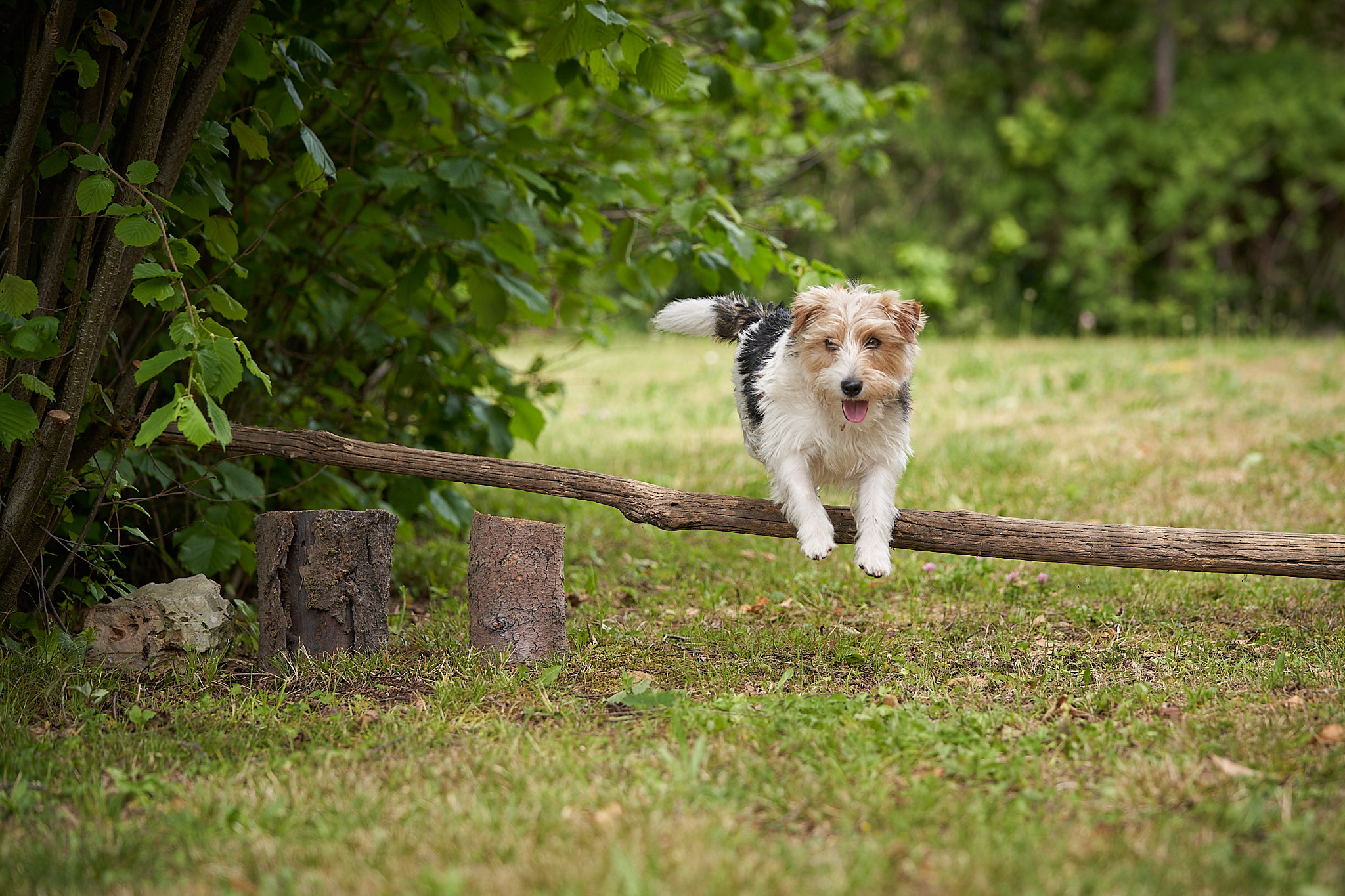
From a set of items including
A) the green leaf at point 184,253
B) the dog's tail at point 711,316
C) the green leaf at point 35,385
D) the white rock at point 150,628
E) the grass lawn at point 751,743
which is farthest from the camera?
the dog's tail at point 711,316

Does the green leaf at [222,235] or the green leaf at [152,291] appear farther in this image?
the green leaf at [222,235]

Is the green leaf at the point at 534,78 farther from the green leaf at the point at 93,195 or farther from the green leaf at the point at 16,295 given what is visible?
the green leaf at the point at 16,295

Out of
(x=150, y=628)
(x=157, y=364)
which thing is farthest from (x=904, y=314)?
(x=150, y=628)

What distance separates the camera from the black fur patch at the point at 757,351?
411cm

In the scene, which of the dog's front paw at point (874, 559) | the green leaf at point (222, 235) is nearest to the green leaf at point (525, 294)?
the green leaf at point (222, 235)

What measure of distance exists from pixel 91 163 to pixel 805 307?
7.41 ft

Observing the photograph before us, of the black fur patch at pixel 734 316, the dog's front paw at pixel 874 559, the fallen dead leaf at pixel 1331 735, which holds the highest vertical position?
the black fur patch at pixel 734 316

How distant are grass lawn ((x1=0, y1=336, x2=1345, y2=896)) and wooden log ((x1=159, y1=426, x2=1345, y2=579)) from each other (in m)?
0.39

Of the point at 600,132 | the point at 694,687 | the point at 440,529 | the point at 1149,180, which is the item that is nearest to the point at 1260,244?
the point at 1149,180

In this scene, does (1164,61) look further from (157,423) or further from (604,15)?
(157,423)

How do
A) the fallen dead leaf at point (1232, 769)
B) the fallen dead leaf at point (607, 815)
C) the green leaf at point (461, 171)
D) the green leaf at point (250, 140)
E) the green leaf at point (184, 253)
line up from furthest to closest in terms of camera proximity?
the green leaf at point (461, 171)
the green leaf at point (250, 140)
the green leaf at point (184, 253)
the fallen dead leaf at point (1232, 769)
the fallen dead leaf at point (607, 815)

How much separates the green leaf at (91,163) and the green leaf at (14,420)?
0.77 m

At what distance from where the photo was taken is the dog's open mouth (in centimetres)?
358

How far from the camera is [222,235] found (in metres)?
3.82
